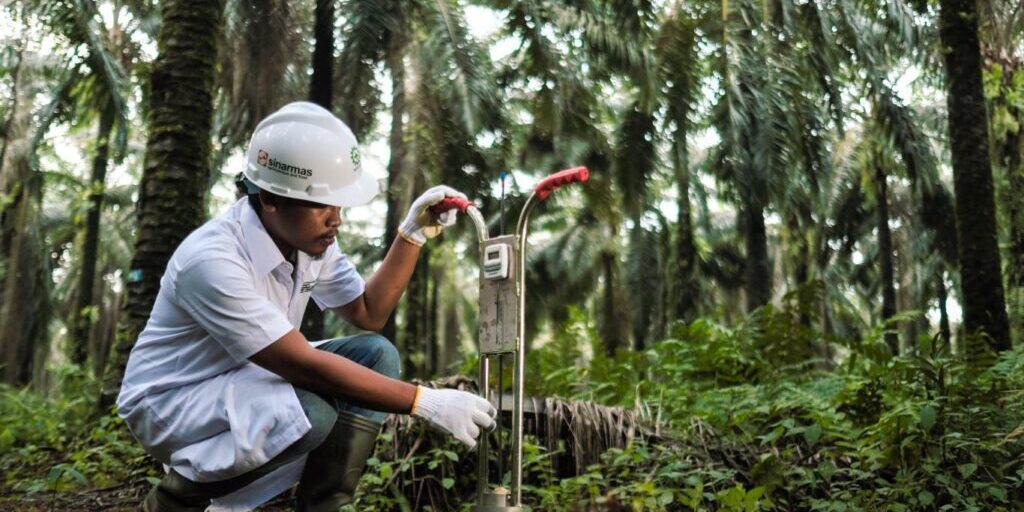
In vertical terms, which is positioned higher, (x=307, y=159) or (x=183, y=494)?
(x=307, y=159)

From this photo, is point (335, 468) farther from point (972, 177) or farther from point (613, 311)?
point (613, 311)

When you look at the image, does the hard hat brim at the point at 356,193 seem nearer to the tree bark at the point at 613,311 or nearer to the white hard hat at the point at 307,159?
the white hard hat at the point at 307,159

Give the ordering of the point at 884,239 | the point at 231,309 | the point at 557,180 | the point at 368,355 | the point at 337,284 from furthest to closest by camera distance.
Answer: the point at 884,239 → the point at 337,284 → the point at 368,355 → the point at 557,180 → the point at 231,309

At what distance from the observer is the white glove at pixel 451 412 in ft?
10.6

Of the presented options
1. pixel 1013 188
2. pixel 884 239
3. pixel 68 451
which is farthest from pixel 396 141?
pixel 884 239

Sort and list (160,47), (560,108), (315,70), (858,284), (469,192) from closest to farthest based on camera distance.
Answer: (160,47), (315,70), (560,108), (469,192), (858,284)

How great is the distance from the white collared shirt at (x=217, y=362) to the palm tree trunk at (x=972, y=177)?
570cm

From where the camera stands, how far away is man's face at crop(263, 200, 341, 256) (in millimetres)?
3514

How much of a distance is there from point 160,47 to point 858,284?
103ft

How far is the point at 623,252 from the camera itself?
2594 centimetres

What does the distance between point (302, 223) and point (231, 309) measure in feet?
1.56

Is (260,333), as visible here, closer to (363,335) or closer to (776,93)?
(363,335)

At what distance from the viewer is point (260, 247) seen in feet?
11.3

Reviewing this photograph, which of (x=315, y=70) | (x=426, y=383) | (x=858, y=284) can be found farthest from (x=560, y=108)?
(x=858, y=284)
